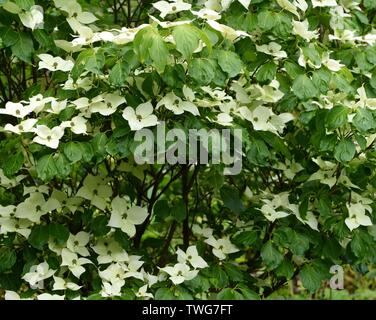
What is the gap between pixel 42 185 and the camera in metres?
2.33

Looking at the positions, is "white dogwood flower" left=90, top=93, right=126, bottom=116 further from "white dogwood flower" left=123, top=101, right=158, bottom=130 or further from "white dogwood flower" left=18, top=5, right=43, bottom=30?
"white dogwood flower" left=18, top=5, right=43, bottom=30

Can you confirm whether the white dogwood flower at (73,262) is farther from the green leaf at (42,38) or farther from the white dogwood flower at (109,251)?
the green leaf at (42,38)

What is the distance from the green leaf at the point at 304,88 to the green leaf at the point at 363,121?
145 mm

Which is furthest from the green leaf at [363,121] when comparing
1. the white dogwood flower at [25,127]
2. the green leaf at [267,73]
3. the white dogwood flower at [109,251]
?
the white dogwood flower at [25,127]

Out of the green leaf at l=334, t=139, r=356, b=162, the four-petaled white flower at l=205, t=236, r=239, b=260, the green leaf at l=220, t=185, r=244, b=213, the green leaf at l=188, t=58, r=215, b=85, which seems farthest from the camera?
the green leaf at l=220, t=185, r=244, b=213

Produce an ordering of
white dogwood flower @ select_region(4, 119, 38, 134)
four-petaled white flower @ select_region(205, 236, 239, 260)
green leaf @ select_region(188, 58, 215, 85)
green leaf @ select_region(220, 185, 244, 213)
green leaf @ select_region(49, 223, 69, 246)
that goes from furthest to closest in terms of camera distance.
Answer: green leaf @ select_region(220, 185, 244, 213), four-petaled white flower @ select_region(205, 236, 239, 260), green leaf @ select_region(49, 223, 69, 246), white dogwood flower @ select_region(4, 119, 38, 134), green leaf @ select_region(188, 58, 215, 85)

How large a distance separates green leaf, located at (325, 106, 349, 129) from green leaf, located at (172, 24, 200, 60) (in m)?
0.53

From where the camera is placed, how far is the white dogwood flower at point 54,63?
2.16 metres

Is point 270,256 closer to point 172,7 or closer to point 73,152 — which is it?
point 73,152

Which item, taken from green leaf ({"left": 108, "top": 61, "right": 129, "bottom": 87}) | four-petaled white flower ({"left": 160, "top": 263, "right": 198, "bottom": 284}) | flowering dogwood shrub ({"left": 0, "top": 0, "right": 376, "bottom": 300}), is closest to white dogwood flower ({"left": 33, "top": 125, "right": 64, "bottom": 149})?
flowering dogwood shrub ({"left": 0, "top": 0, "right": 376, "bottom": 300})

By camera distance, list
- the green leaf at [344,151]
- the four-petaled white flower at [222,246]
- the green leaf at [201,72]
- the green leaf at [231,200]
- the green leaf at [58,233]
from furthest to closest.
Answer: the green leaf at [231,200], the four-petaled white flower at [222,246], the green leaf at [58,233], the green leaf at [344,151], the green leaf at [201,72]

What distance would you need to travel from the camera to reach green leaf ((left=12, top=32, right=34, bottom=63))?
7.33ft

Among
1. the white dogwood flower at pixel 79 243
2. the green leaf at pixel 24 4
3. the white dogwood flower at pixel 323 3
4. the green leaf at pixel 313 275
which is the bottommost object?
the green leaf at pixel 313 275

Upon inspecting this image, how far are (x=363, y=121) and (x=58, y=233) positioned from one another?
1024 mm
